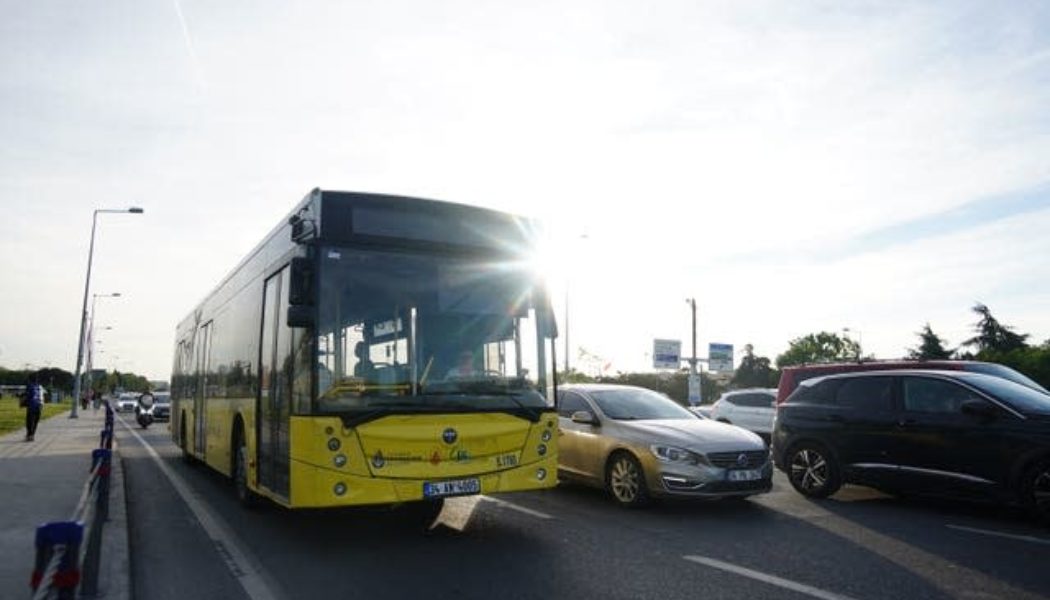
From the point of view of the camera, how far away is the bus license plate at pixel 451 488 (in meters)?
7.34

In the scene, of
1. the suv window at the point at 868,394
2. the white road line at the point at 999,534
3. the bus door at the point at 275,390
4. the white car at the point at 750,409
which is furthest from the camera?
the white car at the point at 750,409

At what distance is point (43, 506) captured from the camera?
9.61 m

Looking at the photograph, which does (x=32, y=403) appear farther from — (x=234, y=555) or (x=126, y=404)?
(x=126, y=404)

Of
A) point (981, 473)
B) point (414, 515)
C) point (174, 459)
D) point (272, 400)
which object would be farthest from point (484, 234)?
point (174, 459)

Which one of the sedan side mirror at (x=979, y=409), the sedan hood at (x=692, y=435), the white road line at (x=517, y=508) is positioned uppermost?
the sedan side mirror at (x=979, y=409)

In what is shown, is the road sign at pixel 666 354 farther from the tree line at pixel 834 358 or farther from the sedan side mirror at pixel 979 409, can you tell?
the sedan side mirror at pixel 979 409

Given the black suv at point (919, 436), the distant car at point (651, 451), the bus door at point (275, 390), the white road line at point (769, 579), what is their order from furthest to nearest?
the distant car at point (651, 451), the black suv at point (919, 436), the bus door at point (275, 390), the white road line at point (769, 579)

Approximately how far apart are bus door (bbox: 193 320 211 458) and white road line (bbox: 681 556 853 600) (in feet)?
28.4

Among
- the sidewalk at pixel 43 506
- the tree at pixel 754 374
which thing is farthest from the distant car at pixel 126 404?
the tree at pixel 754 374

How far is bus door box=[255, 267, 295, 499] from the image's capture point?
7832mm

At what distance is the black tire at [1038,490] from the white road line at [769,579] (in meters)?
4.11

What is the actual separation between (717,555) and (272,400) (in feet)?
14.9

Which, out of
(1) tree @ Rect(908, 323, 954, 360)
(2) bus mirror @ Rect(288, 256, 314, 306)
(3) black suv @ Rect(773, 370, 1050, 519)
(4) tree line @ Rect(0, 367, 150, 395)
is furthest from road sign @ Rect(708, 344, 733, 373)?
(4) tree line @ Rect(0, 367, 150, 395)

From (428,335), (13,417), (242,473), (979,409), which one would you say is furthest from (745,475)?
(13,417)
